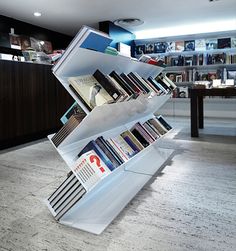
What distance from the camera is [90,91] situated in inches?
60.7

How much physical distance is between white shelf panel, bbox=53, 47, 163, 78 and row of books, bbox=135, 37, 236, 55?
4657 millimetres

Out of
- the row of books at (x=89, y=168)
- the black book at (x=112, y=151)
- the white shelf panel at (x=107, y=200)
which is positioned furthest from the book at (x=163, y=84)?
the black book at (x=112, y=151)

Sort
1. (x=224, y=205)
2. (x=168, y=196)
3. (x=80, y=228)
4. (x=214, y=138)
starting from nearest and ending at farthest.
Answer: (x=80, y=228) < (x=224, y=205) < (x=168, y=196) < (x=214, y=138)

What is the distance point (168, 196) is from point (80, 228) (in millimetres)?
769

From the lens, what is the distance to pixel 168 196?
1994 millimetres

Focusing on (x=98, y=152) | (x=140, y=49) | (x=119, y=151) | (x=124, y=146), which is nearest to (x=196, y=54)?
(x=140, y=49)

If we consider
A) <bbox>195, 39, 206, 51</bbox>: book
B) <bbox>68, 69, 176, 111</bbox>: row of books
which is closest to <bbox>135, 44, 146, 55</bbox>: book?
<bbox>195, 39, 206, 51</bbox>: book

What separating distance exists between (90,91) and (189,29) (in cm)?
563

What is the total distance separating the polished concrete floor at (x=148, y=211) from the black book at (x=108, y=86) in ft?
2.63

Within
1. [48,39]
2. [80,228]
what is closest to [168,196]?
[80,228]

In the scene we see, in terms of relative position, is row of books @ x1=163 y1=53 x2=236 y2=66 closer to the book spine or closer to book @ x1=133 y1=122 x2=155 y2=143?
book @ x1=133 y1=122 x2=155 y2=143

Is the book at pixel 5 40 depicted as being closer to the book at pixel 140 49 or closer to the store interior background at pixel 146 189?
the store interior background at pixel 146 189

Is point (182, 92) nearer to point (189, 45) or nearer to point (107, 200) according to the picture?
point (189, 45)

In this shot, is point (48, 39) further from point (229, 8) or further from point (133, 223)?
point (133, 223)
